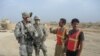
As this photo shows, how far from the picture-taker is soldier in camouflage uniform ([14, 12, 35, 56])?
9945 mm

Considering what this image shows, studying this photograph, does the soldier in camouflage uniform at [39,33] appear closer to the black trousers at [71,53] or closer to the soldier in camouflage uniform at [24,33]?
the soldier in camouflage uniform at [24,33]

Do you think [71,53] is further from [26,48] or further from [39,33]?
[39,33]

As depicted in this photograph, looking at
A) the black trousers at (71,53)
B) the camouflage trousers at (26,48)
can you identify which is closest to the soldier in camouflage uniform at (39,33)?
the camouflage trousers at (26,48)

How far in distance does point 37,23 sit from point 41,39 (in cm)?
59

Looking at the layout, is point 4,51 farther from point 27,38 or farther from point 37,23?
point 27,38

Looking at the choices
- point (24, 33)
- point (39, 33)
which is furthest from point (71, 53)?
point (39, 33)

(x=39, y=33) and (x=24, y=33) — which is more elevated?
(x=24, y=33)

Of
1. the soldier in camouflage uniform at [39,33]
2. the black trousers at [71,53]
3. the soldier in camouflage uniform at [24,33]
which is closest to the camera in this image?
the black trousers at [71,53]

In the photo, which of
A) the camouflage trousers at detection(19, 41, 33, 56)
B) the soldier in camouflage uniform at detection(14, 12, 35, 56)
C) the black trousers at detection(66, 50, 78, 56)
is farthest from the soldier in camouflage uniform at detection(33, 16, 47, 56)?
the black trousers at detection(66, 50, 78, 56)

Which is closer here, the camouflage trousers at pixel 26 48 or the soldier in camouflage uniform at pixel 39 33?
the camouflage trousers at pixel 26 48

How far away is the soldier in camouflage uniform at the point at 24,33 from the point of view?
9.95 meters

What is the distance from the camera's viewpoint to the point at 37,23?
12484mm

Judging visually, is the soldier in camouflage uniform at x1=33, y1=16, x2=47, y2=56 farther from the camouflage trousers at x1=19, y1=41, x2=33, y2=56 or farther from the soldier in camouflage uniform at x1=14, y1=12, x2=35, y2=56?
the soldier in camouflage uniform at x1=14, y1=12, x2=35, y2=56

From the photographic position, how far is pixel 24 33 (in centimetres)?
999
